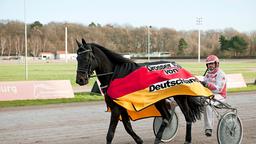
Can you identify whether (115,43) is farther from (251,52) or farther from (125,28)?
(251,52)

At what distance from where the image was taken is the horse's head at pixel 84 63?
6544 mm

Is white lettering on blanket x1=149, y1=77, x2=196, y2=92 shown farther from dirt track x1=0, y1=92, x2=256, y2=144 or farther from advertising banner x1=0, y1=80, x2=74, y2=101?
advertising banner x1=0, y1=80, x2=74, y2=101

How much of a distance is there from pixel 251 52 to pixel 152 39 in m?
40.5

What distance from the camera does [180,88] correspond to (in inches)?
279

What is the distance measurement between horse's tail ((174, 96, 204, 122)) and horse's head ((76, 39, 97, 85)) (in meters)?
1.68

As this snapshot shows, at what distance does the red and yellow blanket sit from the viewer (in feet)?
22.0

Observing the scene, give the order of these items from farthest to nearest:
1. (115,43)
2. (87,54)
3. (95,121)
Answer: (115,43) → (95,121) → (87,54)

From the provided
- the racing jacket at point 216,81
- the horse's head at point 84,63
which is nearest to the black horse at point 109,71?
the horse's head at point 84,63

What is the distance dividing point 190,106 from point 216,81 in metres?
0.64

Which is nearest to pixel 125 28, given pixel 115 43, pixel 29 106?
pixel 115 43

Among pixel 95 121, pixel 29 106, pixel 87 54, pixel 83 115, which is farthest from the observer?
pixel 29 106

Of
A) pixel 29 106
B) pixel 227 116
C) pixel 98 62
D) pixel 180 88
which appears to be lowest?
pixel 29 106

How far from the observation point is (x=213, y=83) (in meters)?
7.50

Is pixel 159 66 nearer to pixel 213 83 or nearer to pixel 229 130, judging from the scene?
pixel 213 83
